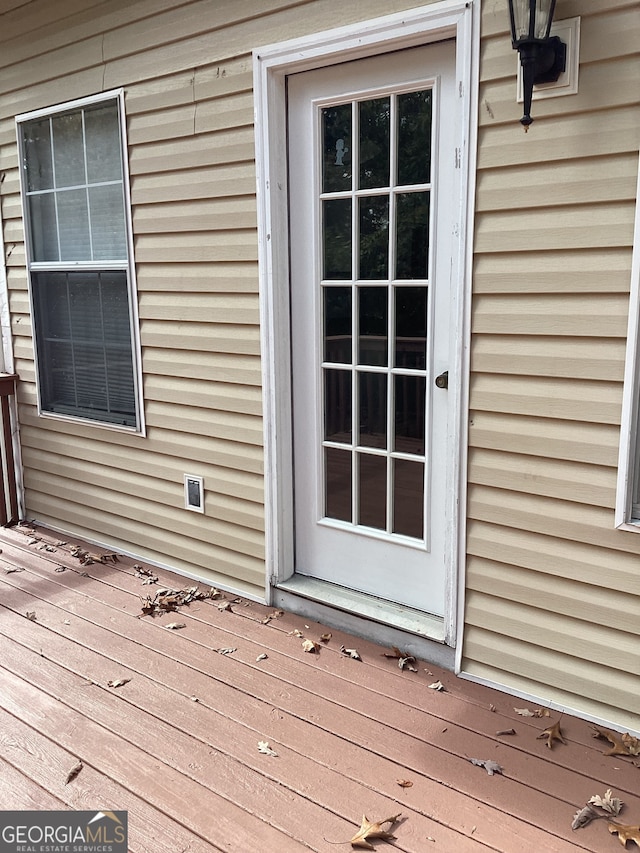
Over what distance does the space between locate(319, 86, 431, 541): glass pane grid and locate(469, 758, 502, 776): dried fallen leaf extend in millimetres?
870

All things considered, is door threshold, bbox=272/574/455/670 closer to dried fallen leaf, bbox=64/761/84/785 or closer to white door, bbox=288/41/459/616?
white door, bbox=288/41/459/616

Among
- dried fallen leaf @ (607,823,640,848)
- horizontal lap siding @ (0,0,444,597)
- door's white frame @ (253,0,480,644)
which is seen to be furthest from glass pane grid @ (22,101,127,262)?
dried fallen leaf @ (607,823,640,848)

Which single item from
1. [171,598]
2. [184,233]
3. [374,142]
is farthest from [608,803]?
[184,233]

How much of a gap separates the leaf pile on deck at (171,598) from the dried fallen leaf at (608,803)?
1862 mm

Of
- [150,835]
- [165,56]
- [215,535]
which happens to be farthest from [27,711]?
[165,56]

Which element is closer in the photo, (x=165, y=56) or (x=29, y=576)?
(x=165, y=56)

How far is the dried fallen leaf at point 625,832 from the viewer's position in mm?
1859

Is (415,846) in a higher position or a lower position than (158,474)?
lower

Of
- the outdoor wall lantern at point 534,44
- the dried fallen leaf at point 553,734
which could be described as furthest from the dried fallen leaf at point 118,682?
the outdoor wall lantern at point 534,44

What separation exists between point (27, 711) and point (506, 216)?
230 cm

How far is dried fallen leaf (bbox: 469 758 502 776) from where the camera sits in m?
2.13

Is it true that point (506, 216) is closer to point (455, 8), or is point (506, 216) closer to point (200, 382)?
point (455, 8)

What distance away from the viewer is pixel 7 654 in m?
2.88

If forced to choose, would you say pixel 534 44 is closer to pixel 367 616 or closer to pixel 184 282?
pixel 184 282
